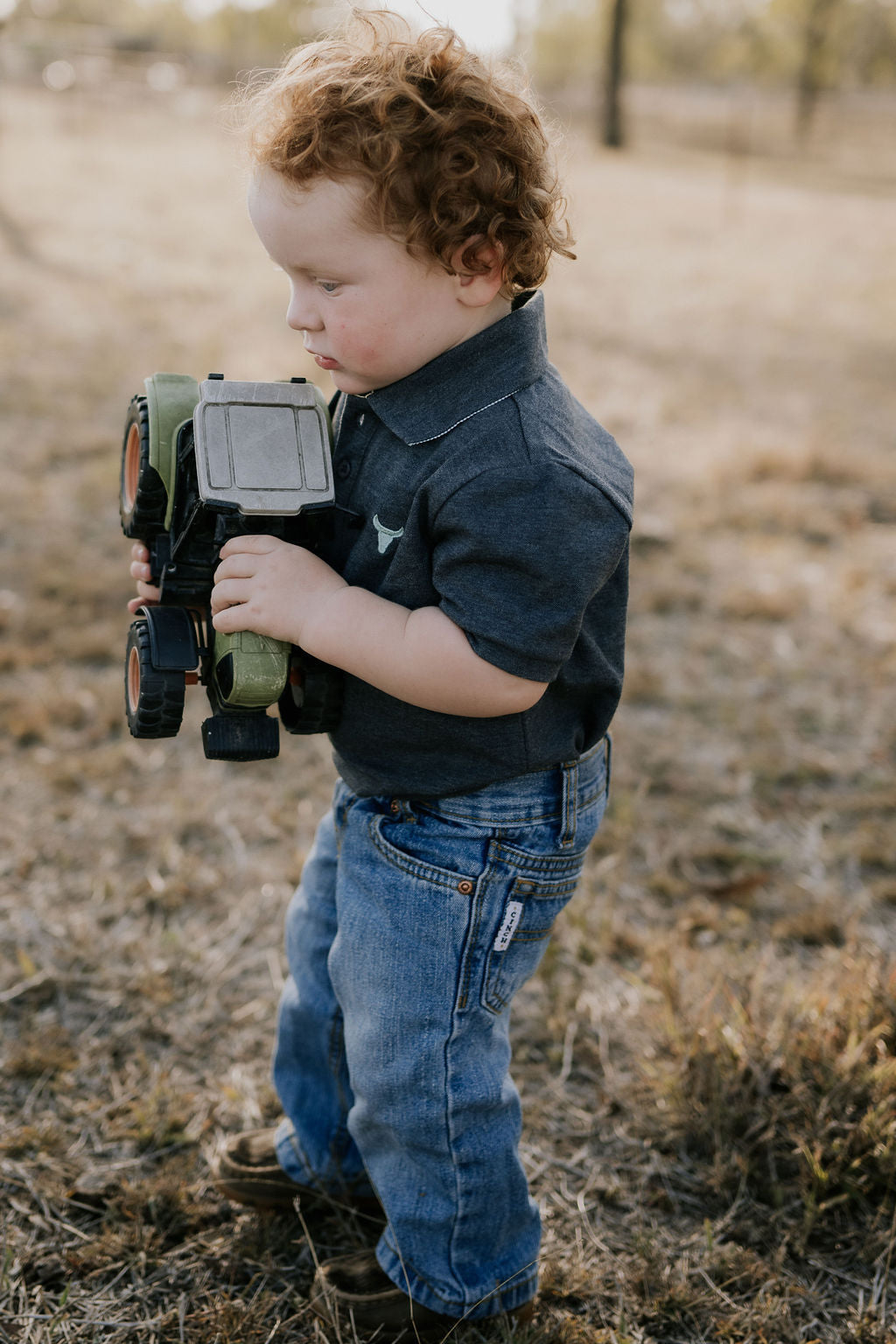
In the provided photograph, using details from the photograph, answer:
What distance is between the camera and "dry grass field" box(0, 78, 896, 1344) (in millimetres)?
1841

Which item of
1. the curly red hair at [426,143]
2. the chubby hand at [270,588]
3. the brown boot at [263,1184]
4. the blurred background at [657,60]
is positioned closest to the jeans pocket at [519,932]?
the chubby hand at [270,588]

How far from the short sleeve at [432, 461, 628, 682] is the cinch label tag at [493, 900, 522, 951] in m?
0.38

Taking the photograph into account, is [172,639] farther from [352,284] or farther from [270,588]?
[352,284]

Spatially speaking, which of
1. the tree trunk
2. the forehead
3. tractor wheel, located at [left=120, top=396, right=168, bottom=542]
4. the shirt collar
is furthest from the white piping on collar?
the tree trunk

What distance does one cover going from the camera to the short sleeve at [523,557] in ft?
4.36

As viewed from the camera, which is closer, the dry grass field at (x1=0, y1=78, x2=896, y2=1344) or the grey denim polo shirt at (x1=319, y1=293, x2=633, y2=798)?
the grey denim polo shirt at (x1=319, y1=293, x2=633, y2=798)

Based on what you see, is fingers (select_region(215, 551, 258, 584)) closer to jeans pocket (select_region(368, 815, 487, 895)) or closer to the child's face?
the child's face

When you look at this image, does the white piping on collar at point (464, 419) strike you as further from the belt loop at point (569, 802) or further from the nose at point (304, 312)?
the belt loop at point (569, 802)

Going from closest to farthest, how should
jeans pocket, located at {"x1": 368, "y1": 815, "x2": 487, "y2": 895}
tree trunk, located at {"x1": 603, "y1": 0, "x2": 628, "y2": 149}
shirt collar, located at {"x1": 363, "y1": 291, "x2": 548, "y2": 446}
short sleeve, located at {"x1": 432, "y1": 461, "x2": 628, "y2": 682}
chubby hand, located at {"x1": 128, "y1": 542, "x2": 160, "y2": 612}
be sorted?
1. short sleeve, located at {"x1": 432, "y1": 461, "x2": 628, "y2": 682}
2. shirt collar, located at {"x1": 363, "y1": 291, "x2": 548, "y2": 446}
3. jeans pocket, located at {"x1": 368, "y1": 815, "x2": 487, "y2": 895}
4. chubby hand, located at {"x1": 128, "y1": 542, "x2": 160, "y2": 612}
5. tree trunk, located at {"x1": 603, "y1": 0, "x2": 628, "y2": 149}

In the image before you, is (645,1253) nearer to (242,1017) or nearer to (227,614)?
(242,1017)

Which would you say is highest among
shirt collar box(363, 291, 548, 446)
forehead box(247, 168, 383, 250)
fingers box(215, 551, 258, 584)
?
forehead box(247, 168, 383, 250)

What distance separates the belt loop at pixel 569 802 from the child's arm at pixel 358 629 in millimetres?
217

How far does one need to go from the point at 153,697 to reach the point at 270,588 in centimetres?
21

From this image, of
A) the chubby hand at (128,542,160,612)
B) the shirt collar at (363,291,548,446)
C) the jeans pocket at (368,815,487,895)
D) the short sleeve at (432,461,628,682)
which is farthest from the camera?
the chubby hand at (128,542,160,612)
